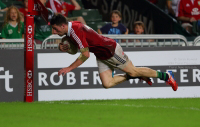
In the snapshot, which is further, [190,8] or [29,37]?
[190,8]

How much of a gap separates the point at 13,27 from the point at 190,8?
18.2ft

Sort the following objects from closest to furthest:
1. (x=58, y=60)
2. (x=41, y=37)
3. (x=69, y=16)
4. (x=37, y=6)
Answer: (x=37, y=6) < (x=58, y=60) < (x=41, y=37) < (x=69, y=16)

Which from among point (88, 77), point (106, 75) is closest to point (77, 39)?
point (106, 75)

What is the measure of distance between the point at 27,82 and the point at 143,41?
9.55 feet

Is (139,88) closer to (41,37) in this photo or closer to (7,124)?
(41,37)

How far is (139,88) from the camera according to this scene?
11234 millimetres

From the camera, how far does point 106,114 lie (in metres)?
8.10

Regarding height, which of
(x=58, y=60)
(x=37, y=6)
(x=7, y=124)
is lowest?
(x=7, y=124)

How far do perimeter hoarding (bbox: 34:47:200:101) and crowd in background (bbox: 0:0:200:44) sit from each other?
123 cm

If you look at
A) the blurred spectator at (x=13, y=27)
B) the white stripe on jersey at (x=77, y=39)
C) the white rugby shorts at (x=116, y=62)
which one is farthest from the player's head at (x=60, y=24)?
the blurred spectator at (x=13, y=27)

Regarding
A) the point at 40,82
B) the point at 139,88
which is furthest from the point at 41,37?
the point at 139,88

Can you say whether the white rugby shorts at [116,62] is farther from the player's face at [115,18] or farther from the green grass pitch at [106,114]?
the player's face at [115,18]

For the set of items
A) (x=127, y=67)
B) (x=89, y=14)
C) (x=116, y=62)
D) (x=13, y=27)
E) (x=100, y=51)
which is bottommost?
(x=127, y=67)

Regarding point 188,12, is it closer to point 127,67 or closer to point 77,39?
point 127,67
